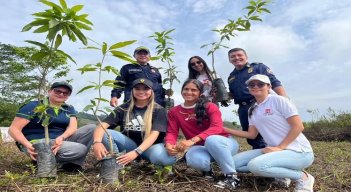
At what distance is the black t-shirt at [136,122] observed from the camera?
3500 mm

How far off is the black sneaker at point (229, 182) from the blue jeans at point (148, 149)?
1.61 feet

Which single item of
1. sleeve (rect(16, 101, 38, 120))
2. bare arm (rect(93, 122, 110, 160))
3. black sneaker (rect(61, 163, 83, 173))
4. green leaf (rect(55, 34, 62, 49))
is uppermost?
green leaf (rect(55, 34, 62, 49))

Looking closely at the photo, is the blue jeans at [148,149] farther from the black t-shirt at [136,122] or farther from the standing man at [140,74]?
the standing man at [140,74]

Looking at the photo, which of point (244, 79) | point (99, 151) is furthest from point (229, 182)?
point (244, 79)

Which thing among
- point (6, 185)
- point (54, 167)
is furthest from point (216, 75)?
point (6, 185)

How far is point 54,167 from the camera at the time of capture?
3137 mm

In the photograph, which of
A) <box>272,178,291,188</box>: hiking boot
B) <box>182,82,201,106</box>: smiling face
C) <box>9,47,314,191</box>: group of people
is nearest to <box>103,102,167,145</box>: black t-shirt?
<box>9,47,314,191</box>: group of people

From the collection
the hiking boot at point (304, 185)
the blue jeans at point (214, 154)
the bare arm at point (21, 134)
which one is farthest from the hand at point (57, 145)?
the hiking boot at point (304, 185)

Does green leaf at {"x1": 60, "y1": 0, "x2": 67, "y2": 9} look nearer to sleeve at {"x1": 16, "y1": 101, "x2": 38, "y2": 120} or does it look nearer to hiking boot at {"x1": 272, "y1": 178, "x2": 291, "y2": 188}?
sleeve at {"x1": 16, "y1": 101, "x2": 38, "y2": 120}

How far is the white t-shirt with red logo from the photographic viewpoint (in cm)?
312

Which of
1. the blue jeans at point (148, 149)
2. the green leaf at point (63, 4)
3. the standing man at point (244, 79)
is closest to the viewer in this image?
the green leaf at point (63, 4)

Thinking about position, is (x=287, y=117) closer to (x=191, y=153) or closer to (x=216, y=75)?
(x=191, y=153)

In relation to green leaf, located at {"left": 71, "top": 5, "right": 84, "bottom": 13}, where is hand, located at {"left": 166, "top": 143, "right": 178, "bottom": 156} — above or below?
below

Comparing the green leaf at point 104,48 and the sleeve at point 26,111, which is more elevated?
the green leaf at point 104,48
